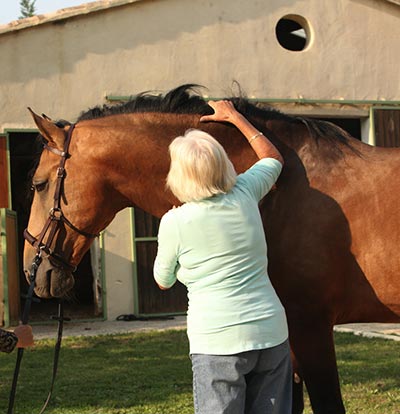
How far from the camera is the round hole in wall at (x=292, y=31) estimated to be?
1179cm

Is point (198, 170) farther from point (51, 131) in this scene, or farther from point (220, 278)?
point (51, 131)

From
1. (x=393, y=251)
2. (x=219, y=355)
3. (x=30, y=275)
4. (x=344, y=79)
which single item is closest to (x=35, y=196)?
(x=30, y=275)

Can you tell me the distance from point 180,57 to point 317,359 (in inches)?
317

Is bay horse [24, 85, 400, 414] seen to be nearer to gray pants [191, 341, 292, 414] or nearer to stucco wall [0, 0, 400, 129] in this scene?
gray pants [191, 341, 292, 414]

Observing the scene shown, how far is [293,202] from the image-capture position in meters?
3.85

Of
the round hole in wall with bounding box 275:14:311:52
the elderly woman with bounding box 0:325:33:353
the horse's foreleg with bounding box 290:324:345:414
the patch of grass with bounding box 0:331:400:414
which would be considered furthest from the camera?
the round hole in wall with bounding box 275:14:311:52

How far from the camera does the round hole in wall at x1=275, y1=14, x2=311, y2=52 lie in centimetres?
1179

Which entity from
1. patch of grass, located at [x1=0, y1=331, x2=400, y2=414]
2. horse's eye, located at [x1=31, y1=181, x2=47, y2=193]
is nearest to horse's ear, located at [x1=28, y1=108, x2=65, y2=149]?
horse's eye, located at [x1=31, y1=181, x2=47, y2=193]

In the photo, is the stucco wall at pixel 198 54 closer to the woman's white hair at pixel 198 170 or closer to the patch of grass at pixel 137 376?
the patch of grass at pixel 137 376

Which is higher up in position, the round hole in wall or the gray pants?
the round hole in wall

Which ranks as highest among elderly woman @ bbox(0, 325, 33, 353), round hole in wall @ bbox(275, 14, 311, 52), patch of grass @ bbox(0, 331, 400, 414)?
round hole in wall @ bbox(275, 14, 311, 52)

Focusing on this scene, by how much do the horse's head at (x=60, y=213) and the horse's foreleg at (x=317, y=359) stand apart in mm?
1232

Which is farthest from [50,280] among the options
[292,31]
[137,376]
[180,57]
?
[292,31]

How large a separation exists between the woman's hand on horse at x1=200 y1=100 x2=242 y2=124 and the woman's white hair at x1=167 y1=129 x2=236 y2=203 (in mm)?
923
